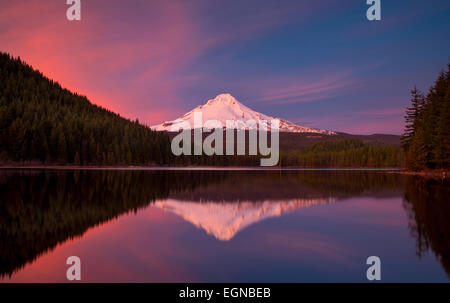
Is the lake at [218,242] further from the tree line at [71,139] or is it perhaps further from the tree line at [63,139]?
the tree line at [71,139]

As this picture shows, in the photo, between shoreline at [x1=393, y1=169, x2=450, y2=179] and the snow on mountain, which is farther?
shoreline at [x1=393, y1=169, x2=450, y2=179]

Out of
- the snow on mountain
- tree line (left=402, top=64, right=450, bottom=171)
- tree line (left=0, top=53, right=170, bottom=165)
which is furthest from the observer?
tree line (left=0, top=53, right=170, bottom=165)

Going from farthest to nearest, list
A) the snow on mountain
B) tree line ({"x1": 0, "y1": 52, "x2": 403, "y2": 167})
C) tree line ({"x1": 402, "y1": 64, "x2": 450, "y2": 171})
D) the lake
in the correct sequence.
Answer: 1. tree line ({"x1": 0, "y1": 52, "x2": 403, "y2": 167})
2. tree line ({"x1": 402, "y1": 64, "x2": 450, "y2": 171})
3. the snow on mountain
4. the lake

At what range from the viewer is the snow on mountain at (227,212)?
16422mm

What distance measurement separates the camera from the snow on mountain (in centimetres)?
1642

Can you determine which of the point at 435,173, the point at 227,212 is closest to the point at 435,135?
the point at 435,173

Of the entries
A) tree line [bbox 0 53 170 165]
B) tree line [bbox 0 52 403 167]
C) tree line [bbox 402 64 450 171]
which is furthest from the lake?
tree line [bbox 0 52 403 167]

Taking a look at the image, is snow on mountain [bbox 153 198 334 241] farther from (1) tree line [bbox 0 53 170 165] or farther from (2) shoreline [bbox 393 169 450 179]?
(1) tree line [bbox 0 53 170 165]

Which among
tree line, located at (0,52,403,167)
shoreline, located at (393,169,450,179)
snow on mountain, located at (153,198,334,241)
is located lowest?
snow on mountain, located at (153,198,334,241)

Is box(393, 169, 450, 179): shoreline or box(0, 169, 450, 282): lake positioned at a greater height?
box(393, 169, 450, 179): shoreline

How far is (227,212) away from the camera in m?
20.9

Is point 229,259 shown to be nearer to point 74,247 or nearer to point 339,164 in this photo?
point 74,247
